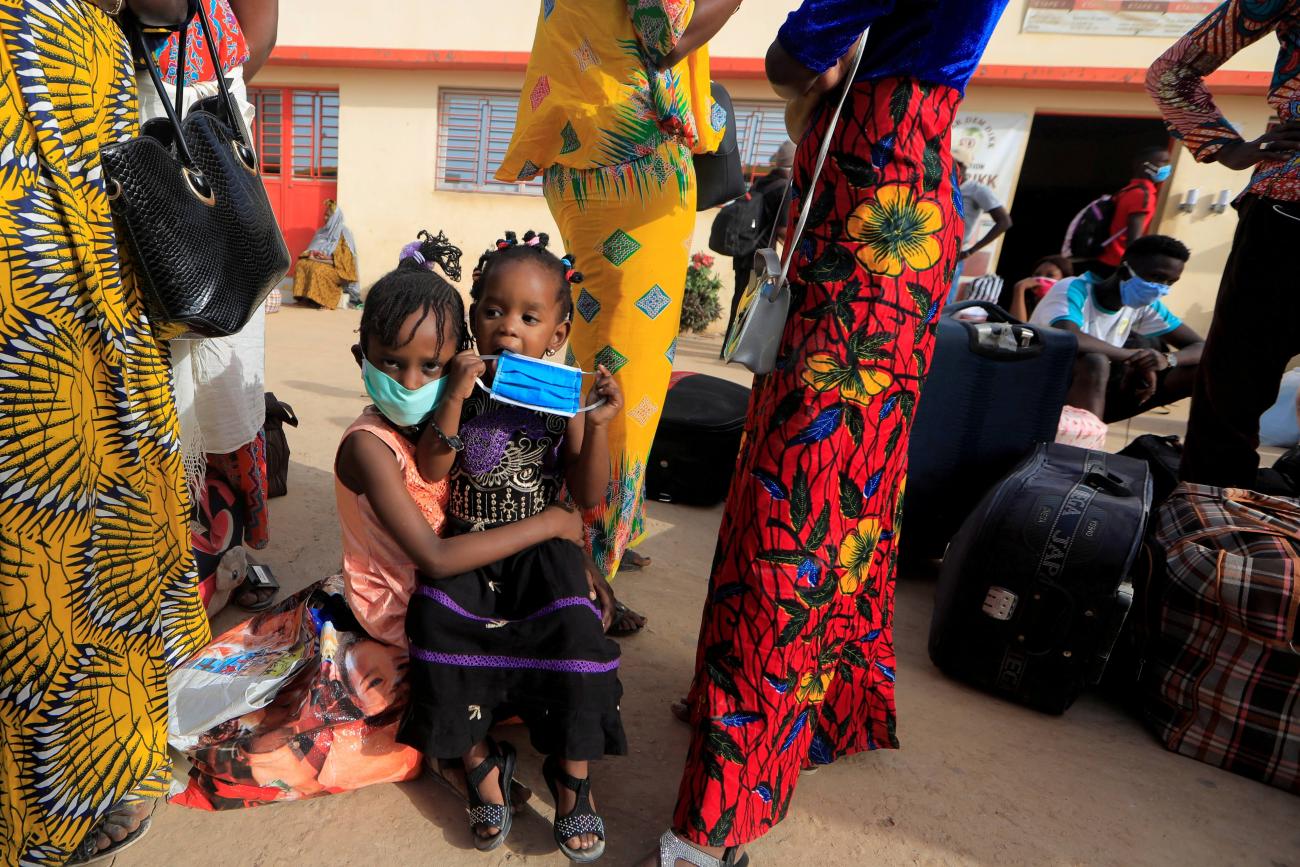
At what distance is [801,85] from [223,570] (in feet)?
6.61

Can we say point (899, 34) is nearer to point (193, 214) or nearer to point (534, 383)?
point (534, 383)

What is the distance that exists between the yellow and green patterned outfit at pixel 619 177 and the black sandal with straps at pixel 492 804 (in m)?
0.73

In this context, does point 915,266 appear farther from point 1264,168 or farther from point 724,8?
point 1264,168

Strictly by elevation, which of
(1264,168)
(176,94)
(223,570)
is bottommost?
(223,570)

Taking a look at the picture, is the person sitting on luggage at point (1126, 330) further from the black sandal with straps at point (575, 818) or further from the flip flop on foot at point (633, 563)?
the black sandal with straps at point (575, 818)

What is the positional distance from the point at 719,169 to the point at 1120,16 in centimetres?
790

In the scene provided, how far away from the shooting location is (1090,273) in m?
4.20

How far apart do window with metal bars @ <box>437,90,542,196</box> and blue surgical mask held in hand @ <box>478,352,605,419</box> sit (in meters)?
8.48

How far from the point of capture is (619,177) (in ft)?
6.47

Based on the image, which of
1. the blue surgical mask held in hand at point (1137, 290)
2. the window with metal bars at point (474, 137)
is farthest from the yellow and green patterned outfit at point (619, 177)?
the window with metal bars at point (474, 137)

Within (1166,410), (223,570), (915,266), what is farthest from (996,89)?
(223,570)

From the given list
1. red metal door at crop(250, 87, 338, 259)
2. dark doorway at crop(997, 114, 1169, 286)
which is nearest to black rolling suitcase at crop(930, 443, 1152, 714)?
dark doorway at crop(997, 114, 1169, 286)

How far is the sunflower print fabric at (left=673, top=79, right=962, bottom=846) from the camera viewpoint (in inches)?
49.3

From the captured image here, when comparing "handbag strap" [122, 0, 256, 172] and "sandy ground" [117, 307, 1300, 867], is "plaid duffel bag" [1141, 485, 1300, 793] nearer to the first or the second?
"sandy ground" [117, 307, 1300, 867]
